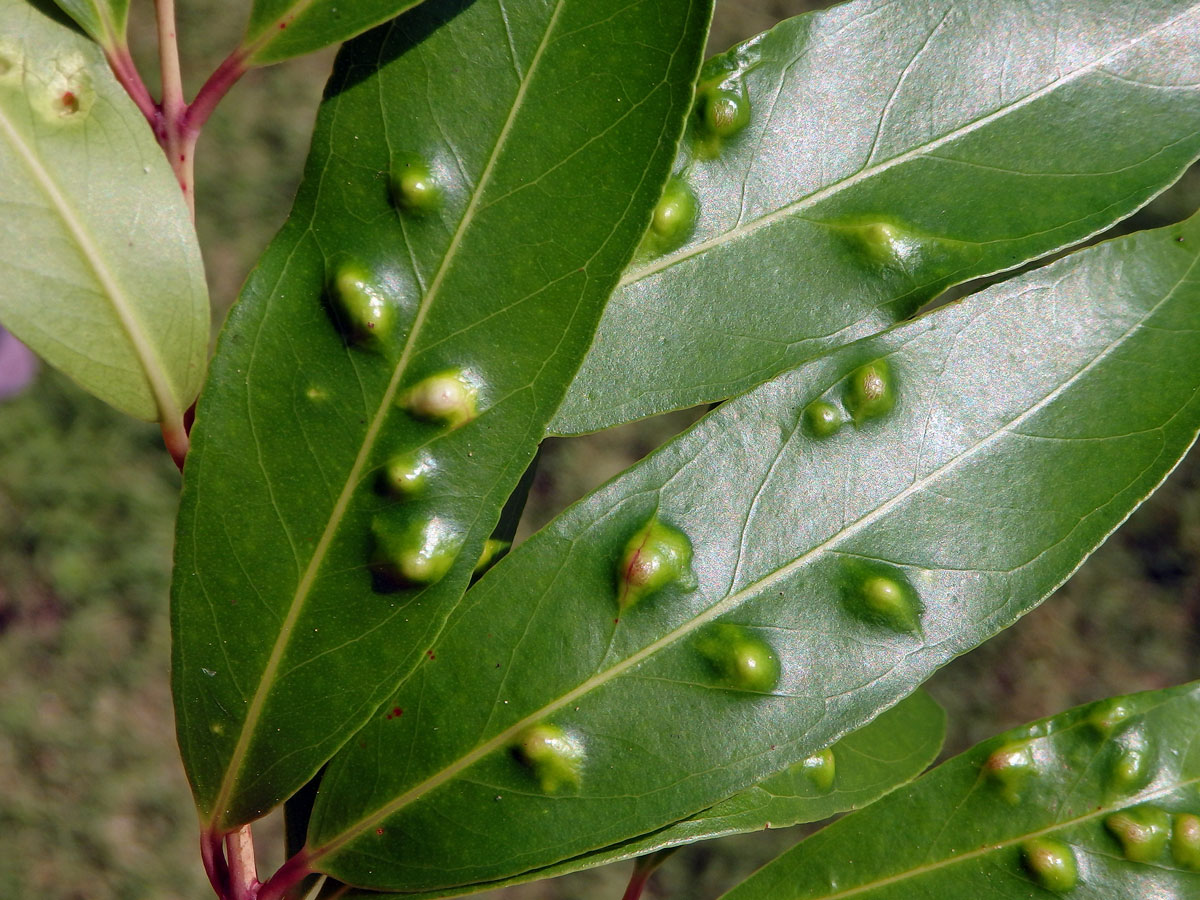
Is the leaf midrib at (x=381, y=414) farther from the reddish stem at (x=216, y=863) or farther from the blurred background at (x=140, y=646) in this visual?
the blurred background at (x=140, y=646)

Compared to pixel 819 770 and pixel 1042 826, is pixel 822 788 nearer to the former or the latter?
pixel 819 770

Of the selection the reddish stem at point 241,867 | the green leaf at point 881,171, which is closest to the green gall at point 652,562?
the green leaf at point 881,171

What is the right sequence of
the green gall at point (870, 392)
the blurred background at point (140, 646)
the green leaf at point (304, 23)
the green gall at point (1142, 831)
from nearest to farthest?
the green leaf at point (304, 23)
the green gall at point (870, 392)
the green gall at point (1142, 831)
the blurred background at point (140, 646)

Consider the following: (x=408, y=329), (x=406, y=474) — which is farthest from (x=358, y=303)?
(x=406, y=474)

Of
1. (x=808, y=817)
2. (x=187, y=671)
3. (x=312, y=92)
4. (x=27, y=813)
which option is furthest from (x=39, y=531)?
(x=808, y=817)

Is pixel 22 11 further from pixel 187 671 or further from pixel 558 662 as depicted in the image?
pixel 558 662

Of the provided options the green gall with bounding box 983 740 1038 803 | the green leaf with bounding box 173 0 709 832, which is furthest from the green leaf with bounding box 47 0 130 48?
the green gall with bounding box 983 740 1038 803
